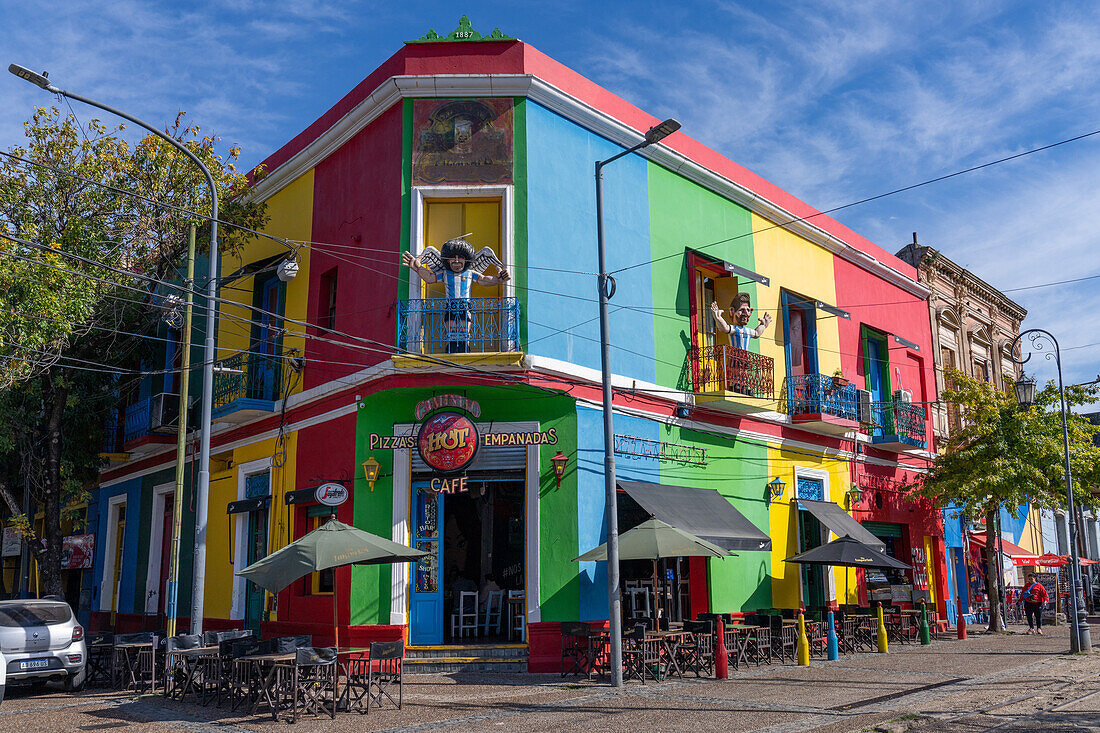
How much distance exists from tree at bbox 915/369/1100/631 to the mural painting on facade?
13679mm

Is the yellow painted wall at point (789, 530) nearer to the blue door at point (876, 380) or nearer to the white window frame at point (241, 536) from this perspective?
the blue door at point (876, 380)

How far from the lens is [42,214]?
18234 millimetres

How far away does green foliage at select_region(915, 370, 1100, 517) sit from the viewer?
2189 cm

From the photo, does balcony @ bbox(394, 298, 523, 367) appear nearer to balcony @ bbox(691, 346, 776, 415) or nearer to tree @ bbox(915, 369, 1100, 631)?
balcony @ bbox(691, 346, 776, 415)

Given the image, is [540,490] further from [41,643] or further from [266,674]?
[41,643]

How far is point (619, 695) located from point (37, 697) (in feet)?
27.8

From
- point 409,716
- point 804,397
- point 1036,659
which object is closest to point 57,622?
point 409,716

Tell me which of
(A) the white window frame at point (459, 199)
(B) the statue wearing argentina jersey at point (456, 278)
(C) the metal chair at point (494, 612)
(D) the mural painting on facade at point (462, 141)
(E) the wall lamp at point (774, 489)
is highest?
(D) the mural painting on facade at point (462, 141)

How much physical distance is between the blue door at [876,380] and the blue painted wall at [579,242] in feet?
29.2

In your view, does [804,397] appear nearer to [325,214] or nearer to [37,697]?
[325,214]

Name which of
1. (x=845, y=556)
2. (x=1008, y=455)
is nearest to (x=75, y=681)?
(x=845, y=556)

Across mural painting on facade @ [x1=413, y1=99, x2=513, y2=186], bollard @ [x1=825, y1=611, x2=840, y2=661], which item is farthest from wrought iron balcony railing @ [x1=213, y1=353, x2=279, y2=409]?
bollard @ [x1=825, y1=611, x2=840, y2=661]

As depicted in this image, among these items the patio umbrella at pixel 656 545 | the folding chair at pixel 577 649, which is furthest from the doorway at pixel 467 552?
the patio umbrella at pixel 656 545

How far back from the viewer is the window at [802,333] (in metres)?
21.5
